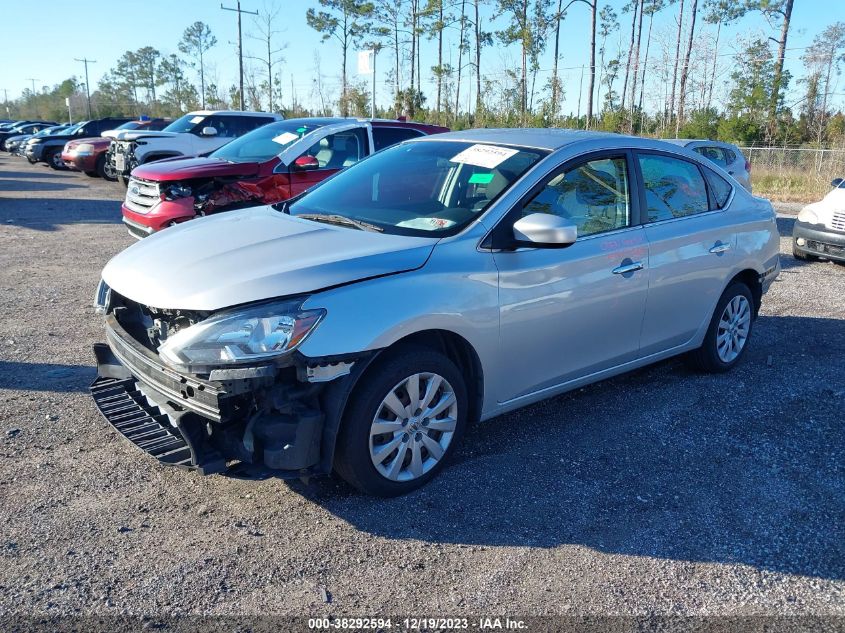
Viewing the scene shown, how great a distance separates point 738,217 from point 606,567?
3220mm

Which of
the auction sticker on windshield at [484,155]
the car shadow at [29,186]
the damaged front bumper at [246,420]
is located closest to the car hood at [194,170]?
the auction sticker on windshield at [484,155]

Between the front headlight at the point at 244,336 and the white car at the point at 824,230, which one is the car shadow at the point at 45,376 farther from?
the white car at the point at 824,230

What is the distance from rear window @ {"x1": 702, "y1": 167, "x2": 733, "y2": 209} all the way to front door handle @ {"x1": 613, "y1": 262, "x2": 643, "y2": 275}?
3.97ft

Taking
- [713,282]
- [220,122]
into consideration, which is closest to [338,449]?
[713,282]

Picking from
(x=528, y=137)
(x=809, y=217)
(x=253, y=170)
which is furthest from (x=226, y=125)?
(x=528, y=137)

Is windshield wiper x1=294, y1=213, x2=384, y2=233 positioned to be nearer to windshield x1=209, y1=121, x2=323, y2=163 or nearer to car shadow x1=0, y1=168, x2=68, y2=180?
windshield x1=209, y1=121, x2=323, y2=163

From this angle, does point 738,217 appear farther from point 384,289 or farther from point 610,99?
point 610,99

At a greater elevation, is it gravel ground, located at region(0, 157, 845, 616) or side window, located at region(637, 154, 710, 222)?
side window, located at region(637, 154, 710, 222)

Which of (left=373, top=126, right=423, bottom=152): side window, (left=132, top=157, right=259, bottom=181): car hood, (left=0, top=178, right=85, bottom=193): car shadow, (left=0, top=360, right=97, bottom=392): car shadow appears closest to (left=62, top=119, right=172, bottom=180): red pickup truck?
(left=0, top=178, right=85, bottom=193): car shadow

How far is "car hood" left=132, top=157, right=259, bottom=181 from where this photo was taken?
804 cm

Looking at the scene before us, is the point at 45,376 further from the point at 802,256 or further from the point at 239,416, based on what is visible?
the point at 802,256

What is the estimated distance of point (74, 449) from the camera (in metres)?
3.90

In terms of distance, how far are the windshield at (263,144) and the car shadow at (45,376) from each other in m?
4.54

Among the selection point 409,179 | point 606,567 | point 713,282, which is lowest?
point 606,567
